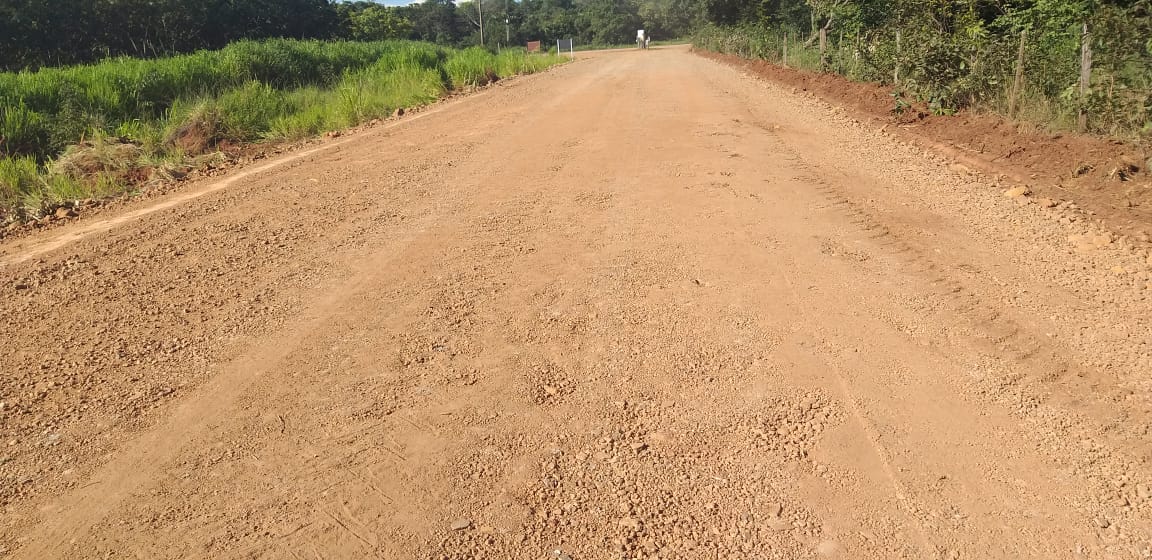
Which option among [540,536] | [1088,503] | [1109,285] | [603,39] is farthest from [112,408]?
[603,39]

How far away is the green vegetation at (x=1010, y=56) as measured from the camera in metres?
8.05

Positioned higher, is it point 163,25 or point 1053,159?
point 163,25

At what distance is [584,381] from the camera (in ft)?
12.6

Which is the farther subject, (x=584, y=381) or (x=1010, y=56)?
(x=1010, y=56)

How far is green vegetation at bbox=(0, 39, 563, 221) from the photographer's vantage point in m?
9.28

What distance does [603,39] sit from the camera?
102562 millimetres

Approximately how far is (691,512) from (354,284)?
127 inches

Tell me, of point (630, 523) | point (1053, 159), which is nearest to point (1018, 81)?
point (1053, 159)

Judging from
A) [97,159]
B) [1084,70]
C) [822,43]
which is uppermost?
[822,43]

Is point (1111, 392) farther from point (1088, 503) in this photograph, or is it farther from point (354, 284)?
point (354, 284)

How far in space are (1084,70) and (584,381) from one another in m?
8.17

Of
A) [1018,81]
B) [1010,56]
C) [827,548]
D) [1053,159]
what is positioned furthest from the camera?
[1010,56]

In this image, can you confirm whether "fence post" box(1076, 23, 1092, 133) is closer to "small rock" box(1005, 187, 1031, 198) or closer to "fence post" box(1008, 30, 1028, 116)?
"fence post" box(1008, 30, 1028, 116)

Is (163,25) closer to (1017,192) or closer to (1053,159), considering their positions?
(1053,159)
